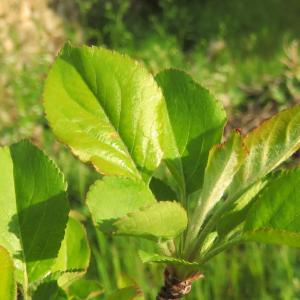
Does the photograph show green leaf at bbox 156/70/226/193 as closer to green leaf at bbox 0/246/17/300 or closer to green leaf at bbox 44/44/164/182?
green leaf at bbox 44/44/164/182

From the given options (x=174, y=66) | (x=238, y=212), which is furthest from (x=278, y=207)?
(x=174, y=66)

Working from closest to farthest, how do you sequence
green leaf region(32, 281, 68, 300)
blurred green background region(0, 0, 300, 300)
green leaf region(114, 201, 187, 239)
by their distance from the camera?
green leaf region(114, 201, 187, 239) → green leaf region(32, 281, 68, 300) → blurred green background region(0, 0, 300, 300)

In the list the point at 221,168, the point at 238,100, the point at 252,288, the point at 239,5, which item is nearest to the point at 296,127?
the point at 221,168

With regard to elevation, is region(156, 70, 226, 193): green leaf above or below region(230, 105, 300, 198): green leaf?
above

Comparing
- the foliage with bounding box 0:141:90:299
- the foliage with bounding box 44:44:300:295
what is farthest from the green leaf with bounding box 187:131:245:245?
the foliage with bounding box 0:141:90:299

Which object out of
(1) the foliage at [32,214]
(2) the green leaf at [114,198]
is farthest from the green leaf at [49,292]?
(2) the green leaf at [114,198]

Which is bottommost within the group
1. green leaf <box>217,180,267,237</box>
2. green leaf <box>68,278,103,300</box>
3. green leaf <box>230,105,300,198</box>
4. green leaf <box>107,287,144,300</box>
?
green leaf <box>107,287,144,300</box>
